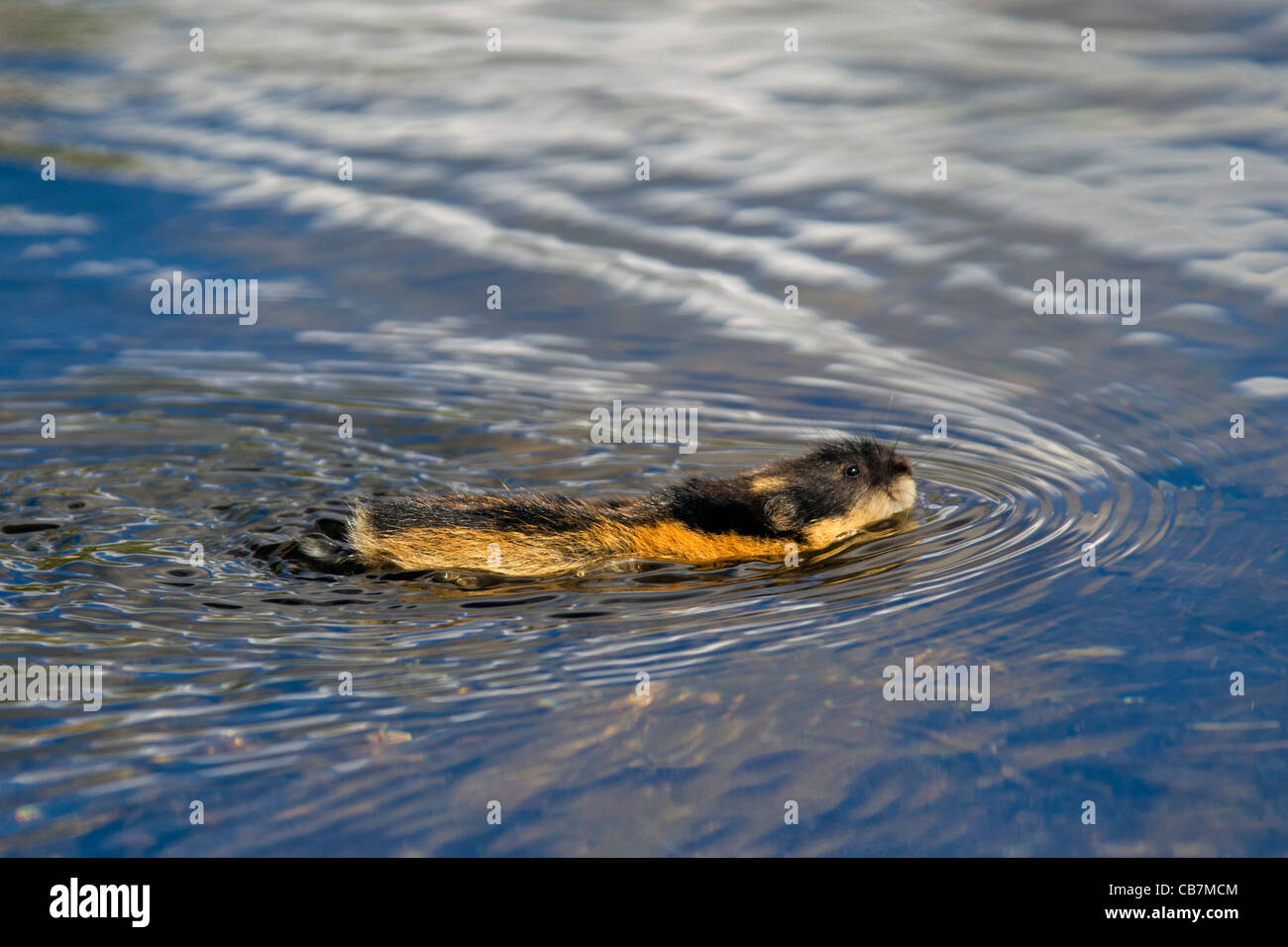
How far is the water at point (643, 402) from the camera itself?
523cm

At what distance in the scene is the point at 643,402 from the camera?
8883mm

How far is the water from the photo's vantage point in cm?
523

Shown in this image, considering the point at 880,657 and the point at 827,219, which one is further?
the point at 827,219

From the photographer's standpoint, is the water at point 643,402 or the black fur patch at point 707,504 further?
the black fur patch at point 707,504

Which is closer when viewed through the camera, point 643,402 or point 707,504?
point 707,504

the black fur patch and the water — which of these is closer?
the water

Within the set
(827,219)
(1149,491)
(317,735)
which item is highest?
(827,219)

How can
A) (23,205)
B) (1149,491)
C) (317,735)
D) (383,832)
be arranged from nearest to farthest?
1. (383,832)
2. (317,735)
3. (1149,491)
4. (23,205)

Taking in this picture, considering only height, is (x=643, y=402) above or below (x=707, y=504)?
above

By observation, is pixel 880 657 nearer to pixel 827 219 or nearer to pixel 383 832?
pixel 383 832

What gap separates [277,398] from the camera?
29.8ft
